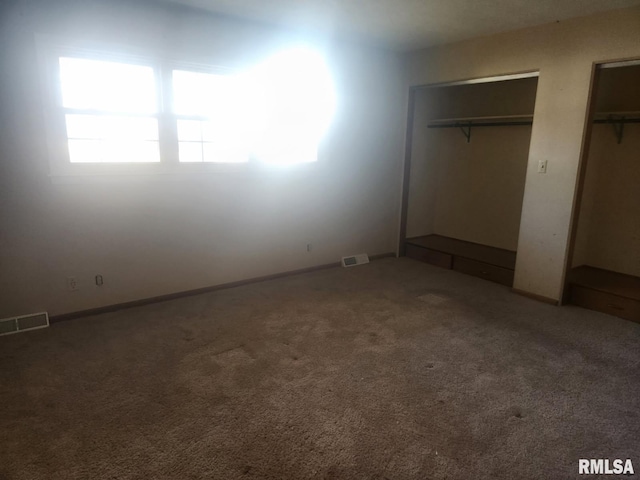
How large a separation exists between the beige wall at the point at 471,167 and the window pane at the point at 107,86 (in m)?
3.40

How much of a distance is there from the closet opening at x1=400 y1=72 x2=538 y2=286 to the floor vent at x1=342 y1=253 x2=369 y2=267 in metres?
0.64

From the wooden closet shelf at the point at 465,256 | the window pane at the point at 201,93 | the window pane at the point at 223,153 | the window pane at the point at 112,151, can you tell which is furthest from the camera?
the wooden closet shelf at the point at 465,256

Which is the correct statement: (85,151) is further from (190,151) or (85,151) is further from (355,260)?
(355,260)

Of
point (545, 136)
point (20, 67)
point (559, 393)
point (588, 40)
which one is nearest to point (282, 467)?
point (559, 393)

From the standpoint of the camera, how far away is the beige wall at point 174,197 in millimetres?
2984

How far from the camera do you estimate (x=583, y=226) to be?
14.1 feet

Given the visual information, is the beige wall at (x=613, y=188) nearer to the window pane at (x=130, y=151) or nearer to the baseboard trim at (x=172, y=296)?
the baseboard trim at (x=172, y=296)

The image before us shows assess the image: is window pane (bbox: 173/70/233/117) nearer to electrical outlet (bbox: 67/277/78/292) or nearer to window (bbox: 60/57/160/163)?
window (bbox: 60/57/160/163)

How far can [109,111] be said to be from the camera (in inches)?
129

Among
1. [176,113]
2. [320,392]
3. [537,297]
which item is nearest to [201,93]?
[176,113]

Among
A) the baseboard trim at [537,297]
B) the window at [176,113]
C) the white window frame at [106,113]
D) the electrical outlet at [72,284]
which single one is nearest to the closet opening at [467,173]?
the baseboard trim at [537,297]

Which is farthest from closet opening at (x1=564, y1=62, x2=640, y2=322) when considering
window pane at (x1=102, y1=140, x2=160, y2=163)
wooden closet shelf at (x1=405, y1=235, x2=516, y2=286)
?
window pane at (x1=102, y1=140, x2=160, y2=163)

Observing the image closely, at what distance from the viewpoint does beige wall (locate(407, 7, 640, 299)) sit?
10.7 ft

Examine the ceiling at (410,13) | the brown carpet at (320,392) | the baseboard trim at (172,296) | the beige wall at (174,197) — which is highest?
the ceiling at (410,13)
